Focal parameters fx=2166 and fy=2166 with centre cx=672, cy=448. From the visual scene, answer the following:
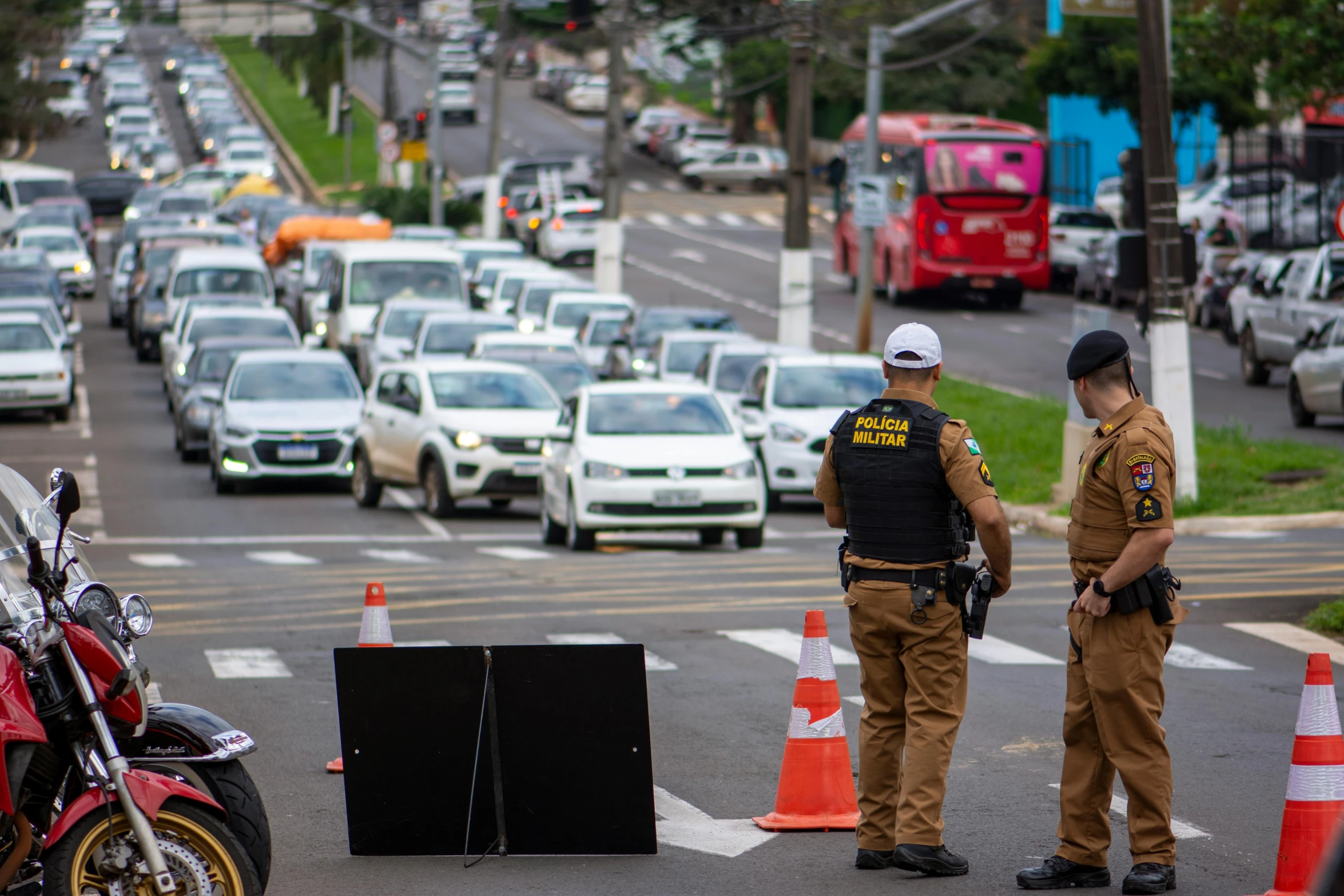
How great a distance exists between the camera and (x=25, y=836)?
20.2ft

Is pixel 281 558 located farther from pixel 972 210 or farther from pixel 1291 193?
pixel 1291 193

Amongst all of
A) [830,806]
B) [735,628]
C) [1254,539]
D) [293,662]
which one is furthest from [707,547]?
[830,806]

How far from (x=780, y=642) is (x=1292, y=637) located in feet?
10.6

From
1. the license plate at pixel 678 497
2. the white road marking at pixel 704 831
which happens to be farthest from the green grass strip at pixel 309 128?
the white road marking at pixel 704 831

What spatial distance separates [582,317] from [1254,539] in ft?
59.1

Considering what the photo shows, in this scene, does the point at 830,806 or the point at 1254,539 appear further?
the point at 1254,539

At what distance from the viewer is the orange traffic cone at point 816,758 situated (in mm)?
8180

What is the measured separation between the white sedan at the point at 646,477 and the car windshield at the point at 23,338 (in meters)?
13.7

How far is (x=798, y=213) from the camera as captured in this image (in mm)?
32219

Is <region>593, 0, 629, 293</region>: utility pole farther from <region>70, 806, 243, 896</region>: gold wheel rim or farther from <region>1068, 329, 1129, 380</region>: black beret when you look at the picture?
<region>70, 806, 243, 896</region>: gold wheel rim

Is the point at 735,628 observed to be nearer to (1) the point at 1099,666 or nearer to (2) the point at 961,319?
(1) the point at 1099,666

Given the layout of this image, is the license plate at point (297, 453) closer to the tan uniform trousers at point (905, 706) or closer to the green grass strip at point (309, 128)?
the tan uniform trousers at point (905, 706)

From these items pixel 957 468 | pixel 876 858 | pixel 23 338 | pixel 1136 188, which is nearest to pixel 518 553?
pixel 1136 188

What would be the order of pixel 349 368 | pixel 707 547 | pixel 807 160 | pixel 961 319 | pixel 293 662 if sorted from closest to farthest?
pixel 293 662, pixel 707 547, pixel 349 368, pixel 807 160, pixel 961 319
